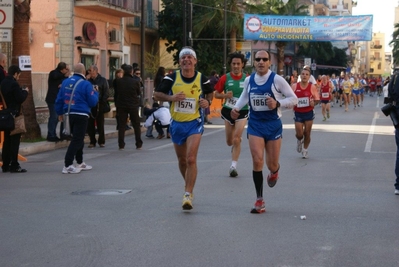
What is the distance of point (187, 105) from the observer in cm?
988

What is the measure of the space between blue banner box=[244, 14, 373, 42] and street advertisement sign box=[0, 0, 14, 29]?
2971cm

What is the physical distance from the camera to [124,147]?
19.1 metres

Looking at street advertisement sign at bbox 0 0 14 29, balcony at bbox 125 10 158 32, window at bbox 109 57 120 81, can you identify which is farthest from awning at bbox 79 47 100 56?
street advertisement sign at bbox 0 0 14 29

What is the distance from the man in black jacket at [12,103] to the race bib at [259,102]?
5541 mm

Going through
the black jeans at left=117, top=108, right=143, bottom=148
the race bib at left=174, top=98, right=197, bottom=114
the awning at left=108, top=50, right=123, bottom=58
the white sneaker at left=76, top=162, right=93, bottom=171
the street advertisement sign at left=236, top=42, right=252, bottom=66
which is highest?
the street advertisement sign at left=236, top=42, right=252, bottom=66

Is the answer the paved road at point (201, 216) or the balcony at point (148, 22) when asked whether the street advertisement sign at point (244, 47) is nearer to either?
the balcony at point (148, 22)

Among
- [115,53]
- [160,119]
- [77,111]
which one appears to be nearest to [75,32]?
[115,53]

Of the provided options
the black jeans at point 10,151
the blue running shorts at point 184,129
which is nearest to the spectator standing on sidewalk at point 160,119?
the black jeans at point 10,151

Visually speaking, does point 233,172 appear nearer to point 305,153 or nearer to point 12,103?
point 305,153

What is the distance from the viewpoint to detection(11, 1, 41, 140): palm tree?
19.5m

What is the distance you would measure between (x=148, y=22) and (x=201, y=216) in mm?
38405

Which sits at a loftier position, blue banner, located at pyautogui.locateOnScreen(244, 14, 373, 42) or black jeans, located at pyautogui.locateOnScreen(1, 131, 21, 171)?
blue banner, located at pyautogui.locateOnScreen(244, 14, 373, 42)

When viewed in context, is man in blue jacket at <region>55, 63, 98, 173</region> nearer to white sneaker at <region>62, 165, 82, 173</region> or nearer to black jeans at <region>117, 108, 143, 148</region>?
white sneaker at <region>62, 165, 82, 173</region>

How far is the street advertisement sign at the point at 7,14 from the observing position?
17672 mm
